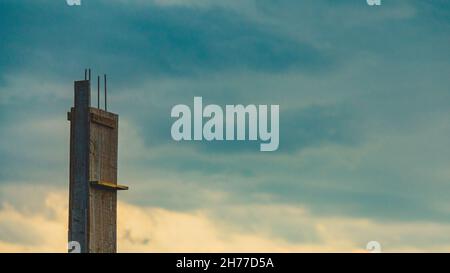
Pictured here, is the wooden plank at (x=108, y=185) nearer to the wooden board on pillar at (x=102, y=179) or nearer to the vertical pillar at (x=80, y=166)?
the wooden board on pillar at (x=102, y=179)

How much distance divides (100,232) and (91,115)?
1.90 metres

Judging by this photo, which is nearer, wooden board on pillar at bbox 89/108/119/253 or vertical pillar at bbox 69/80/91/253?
vertical pillar at bbox 69/80/91/253

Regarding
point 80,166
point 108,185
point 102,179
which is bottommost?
point 108,185

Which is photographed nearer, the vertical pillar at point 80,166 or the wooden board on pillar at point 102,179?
the vertical pillar at point 80,166

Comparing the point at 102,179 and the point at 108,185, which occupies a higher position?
the point at 102,179

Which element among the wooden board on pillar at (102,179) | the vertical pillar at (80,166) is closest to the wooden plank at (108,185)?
the wooden board on pillar at (102,179)

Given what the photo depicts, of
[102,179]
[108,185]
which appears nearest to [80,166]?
[102,179]

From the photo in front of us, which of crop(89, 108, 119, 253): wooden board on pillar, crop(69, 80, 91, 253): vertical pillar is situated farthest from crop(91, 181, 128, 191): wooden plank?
crop(69, 80, 91, 253): vertical pillar

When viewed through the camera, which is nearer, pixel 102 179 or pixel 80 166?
pixel 80 166

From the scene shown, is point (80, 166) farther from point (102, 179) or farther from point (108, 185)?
point (108, 185)

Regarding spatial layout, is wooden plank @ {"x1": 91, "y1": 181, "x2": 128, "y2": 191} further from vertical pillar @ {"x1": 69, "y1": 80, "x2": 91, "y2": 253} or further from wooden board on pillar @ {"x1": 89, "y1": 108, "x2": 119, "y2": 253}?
vertical pillar @ {"x1": 69, "y1": 80, "x2": 91, "y2": 253}
